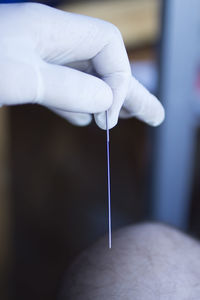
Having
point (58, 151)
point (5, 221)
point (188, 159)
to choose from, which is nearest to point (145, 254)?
point (188, 159)

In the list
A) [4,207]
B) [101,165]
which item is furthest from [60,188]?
[4,207]

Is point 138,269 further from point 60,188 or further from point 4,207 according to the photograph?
point 60,188

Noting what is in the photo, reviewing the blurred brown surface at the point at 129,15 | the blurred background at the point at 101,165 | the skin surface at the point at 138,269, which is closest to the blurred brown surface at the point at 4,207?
the blurred background at the point at 101,165

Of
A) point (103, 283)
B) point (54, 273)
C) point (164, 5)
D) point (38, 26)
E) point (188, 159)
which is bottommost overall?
point (54, 273)

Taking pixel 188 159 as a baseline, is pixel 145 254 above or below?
above

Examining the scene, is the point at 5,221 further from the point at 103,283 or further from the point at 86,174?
the point at 103,283
